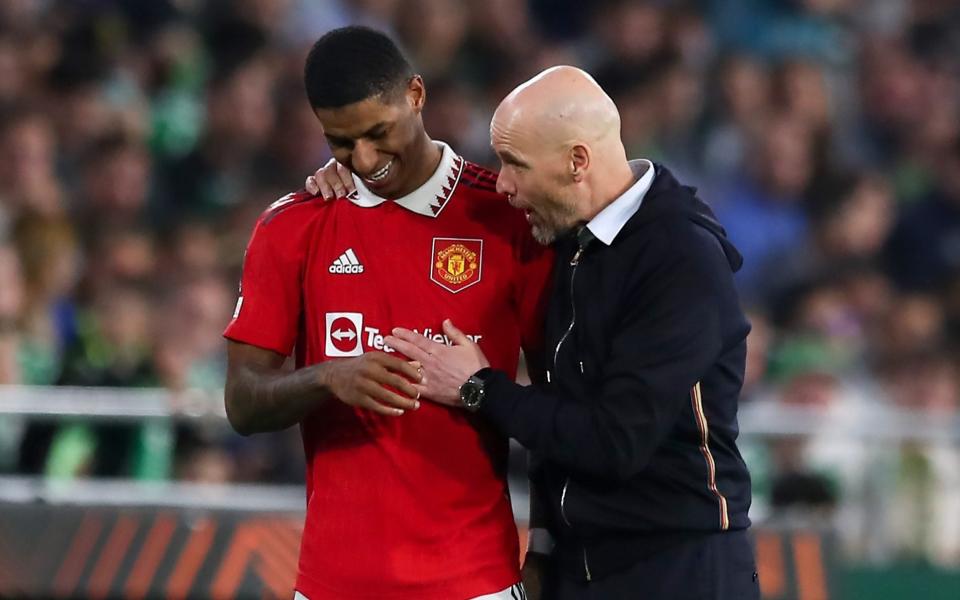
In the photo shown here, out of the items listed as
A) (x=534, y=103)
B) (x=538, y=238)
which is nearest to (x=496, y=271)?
(x=538, y=238)

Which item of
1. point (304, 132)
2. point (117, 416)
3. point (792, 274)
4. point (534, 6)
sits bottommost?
point (117, 416)

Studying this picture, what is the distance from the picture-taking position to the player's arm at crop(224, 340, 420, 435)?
3.31 metres

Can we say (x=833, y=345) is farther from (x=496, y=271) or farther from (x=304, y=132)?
(x=496, y=271)

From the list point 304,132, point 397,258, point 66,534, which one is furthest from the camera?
point 304,132

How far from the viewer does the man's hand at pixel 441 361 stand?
3.50m

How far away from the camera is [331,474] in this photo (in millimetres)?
3656

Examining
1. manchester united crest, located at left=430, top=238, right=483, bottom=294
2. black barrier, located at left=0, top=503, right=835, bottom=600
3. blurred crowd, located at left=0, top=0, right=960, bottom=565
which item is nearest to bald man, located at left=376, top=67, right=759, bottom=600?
manchester united crest, located at left=430, top=238, right=483, bottom=294

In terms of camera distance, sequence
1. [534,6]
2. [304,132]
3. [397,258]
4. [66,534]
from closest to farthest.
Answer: [397,258], [66,534], [304,132], [534,6]

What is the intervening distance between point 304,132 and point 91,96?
1081 millimetres

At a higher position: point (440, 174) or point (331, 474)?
point (440, 174)

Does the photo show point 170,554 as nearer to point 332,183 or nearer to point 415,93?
point 332,183

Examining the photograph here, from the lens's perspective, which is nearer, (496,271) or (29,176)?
(496,271)

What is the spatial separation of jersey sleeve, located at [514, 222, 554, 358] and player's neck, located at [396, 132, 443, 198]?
0.83ft

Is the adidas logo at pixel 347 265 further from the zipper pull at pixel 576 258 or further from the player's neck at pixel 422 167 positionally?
the zipper pull at pixel 576 258
